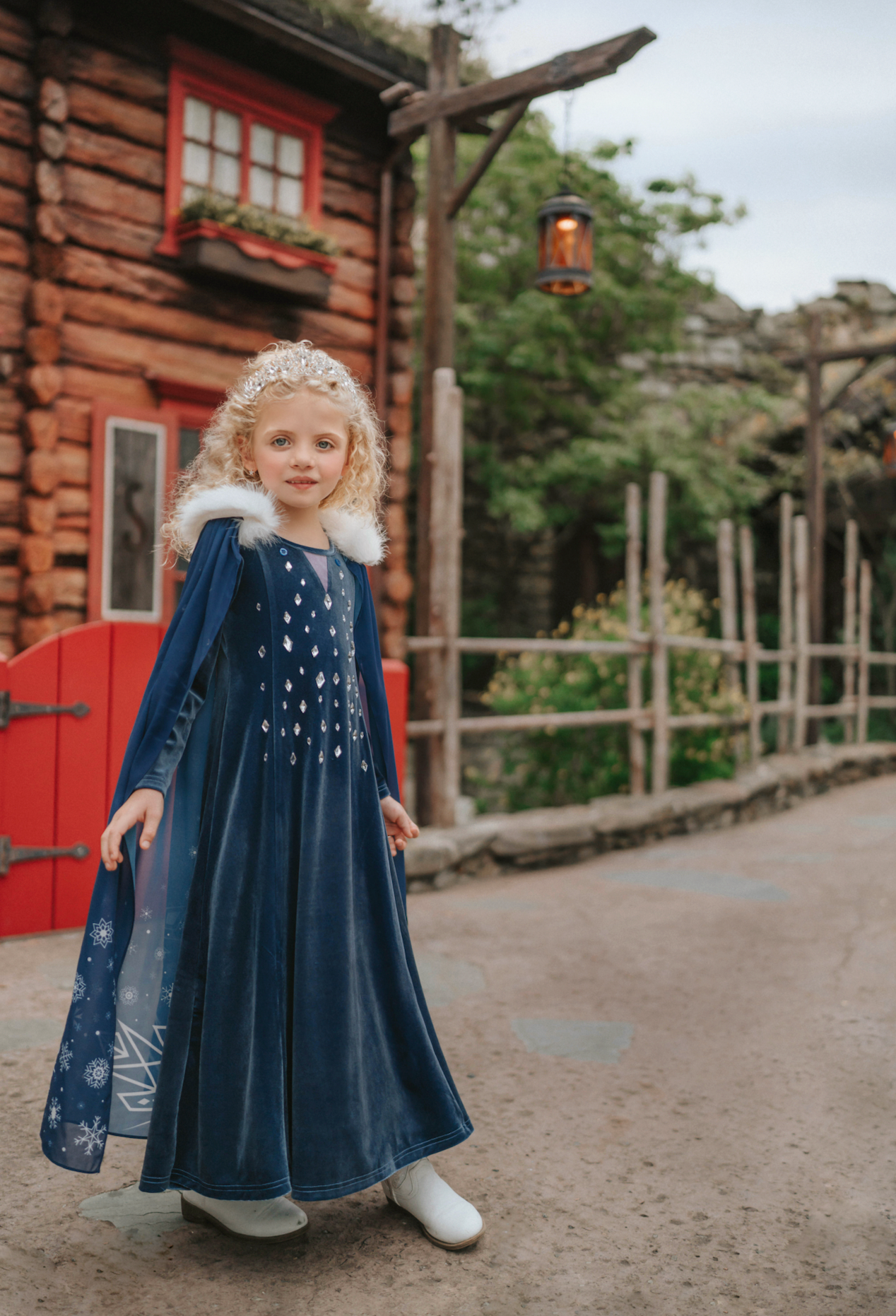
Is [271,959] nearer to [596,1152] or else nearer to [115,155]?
[596,1152]

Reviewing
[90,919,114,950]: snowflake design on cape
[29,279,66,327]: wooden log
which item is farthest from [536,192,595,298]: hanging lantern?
[90,919,114,950]: snowflake design on cape

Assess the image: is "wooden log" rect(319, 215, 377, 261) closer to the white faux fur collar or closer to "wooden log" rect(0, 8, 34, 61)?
"wooden log" rect(0, 8, 34, 61)

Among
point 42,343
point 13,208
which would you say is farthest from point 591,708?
point 13,208

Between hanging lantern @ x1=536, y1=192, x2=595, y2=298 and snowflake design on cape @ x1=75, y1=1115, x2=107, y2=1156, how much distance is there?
197 inches

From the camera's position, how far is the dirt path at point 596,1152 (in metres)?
1.89

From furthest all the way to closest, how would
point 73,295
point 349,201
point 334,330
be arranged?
point 349,201 → point 334,330 → point 73,295

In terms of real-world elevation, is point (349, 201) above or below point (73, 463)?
above

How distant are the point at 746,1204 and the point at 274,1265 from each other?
3.19ft

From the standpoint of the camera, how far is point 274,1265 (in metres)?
1.94

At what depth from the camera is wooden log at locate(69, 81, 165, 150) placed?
5.96 meters

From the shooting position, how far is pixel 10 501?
18.8 ft

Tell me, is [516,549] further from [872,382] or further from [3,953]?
[3,953]

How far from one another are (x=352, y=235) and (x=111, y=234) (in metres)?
1.89

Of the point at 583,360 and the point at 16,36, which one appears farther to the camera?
the point at 583,360
